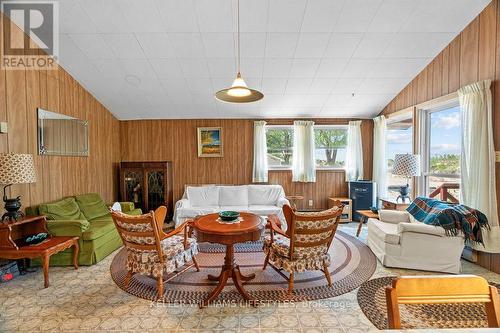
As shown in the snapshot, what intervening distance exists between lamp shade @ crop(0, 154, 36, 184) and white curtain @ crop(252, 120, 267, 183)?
3702mm

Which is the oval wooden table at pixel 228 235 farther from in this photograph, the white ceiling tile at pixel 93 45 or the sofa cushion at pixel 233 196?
the white ceiling tile at pixel 93 45

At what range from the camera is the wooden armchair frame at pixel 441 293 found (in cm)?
97

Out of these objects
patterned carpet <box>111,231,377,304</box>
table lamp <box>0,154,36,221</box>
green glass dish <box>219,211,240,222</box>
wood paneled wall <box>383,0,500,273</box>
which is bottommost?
patterned carpet <box>111,231,377,304</box>

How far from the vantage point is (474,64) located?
9.80ft

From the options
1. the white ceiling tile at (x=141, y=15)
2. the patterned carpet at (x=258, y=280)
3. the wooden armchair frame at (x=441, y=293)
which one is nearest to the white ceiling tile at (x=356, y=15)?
the white ceiling tile at (x=141, y=15)

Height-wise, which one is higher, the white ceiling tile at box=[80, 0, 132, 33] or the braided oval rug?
the white ceiling tile at box=[80, 0, 132, 33]

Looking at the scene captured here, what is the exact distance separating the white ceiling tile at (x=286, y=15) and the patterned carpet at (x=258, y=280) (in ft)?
9.99

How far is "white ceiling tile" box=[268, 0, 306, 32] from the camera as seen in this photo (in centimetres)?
267

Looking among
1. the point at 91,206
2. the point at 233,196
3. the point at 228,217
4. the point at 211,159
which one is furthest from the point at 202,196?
the point at 228,217

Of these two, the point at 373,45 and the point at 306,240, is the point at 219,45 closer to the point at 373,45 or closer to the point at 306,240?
the point at 373,45

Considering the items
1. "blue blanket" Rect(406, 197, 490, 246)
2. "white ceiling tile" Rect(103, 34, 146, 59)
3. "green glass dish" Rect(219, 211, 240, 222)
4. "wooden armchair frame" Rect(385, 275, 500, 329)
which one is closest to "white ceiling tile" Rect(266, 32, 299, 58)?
"white ceiling tile" Rect(103, 34, 146, 59)

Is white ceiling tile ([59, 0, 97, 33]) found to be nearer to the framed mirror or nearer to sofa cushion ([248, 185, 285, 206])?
the framed mirror

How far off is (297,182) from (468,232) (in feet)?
10.2

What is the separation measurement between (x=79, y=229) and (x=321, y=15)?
13.2ft
